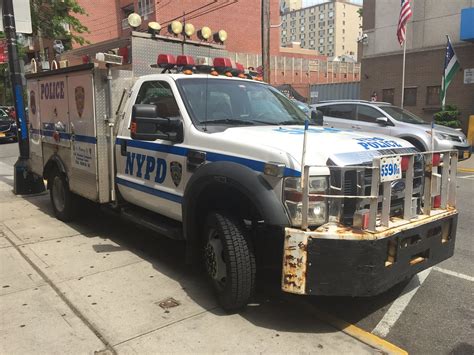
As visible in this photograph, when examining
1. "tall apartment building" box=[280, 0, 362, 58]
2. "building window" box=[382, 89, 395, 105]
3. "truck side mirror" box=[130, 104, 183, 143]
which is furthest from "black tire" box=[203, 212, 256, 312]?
"tall apartment building" box=[280, 0, 362, 58]

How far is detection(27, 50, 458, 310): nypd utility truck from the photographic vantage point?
321 cm

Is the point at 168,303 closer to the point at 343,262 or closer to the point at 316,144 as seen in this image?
the point at 343,262

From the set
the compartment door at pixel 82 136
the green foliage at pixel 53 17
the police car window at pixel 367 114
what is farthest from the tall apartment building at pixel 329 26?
the compartment door at pixel 82 136

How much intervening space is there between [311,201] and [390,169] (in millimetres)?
592

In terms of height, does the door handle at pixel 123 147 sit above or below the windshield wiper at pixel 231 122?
below

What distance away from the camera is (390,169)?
328cm

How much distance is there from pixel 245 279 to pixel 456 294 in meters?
2.01

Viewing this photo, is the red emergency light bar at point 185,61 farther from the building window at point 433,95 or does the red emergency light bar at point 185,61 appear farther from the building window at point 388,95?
the building window at point 388,95

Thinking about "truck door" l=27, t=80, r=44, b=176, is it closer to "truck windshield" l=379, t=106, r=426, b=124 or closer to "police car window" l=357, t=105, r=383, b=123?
"police car window" l=357, t=105, r=383, b=123

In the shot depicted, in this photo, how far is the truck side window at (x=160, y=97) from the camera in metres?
4.53

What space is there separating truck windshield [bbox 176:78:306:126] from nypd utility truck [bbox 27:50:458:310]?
0.02 m

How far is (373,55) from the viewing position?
21641 millimetres

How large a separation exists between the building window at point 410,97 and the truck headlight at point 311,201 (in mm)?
18770

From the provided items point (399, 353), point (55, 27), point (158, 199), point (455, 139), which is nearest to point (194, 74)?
point (158, 199)
